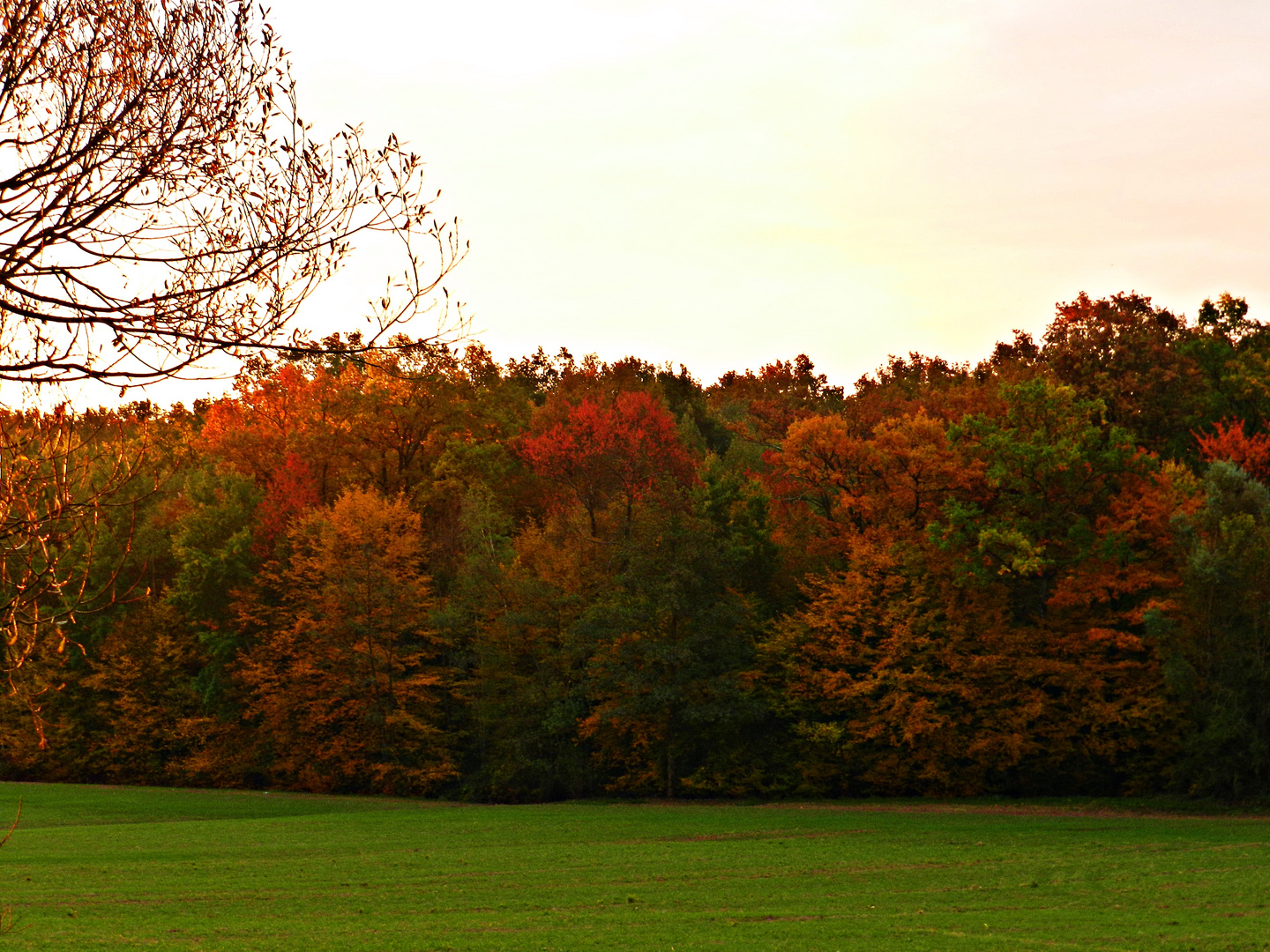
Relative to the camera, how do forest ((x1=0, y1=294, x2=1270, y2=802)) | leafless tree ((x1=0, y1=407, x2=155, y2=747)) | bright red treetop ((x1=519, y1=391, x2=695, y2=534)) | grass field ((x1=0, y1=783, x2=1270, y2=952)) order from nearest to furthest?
leafless tree ((x1=0, y1=407, x2=155, y2=747)) → grass field ((x1=0, y1=783, x2=1270, y2=952)) → forest ((x1=0, y1=294, x2=1270, y2=802)) → bright red treetop ((x1=519, y1=391, x2=695, y2=534))

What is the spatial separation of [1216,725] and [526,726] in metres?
23.2

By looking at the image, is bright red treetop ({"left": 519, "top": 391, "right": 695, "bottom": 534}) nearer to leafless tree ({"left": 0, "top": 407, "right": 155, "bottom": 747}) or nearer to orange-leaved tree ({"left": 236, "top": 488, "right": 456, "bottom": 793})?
orange-leaved tree ({"left": 236, "top": 488, "right": 456, "bottom": 793})

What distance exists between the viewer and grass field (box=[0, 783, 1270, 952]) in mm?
17828

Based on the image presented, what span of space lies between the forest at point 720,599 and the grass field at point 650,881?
4262mm

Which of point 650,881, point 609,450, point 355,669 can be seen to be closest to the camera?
point 650,881

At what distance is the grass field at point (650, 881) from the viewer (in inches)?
702

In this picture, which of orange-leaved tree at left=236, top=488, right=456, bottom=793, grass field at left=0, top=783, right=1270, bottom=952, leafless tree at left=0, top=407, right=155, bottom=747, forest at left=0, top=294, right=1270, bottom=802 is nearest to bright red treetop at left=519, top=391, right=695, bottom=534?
forest at left=0, top=294, right=1270, bottom=802

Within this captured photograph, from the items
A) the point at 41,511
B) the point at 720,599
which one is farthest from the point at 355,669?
the point at 41,511

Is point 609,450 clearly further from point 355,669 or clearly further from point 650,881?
point 650,881

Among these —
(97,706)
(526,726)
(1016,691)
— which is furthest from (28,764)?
(1016,691)

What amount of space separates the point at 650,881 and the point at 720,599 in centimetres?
2011

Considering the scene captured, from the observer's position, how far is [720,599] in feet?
142

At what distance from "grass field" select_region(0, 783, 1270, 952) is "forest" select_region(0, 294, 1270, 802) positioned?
426 centimetres

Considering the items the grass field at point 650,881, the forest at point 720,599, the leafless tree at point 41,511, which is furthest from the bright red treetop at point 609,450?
the leafless tree at point 41,511
